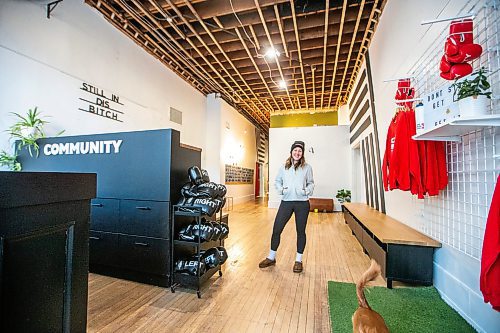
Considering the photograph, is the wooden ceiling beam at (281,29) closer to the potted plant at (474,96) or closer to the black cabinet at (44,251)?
the potted plant at (474,96)

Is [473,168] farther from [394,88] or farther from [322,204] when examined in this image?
[322,204]

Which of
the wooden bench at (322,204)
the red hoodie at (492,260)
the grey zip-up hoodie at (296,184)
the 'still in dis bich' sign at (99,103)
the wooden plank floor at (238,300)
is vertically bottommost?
the wooden plank floor at (238,300)

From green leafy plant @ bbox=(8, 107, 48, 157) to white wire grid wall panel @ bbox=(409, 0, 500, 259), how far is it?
4543 millimetres

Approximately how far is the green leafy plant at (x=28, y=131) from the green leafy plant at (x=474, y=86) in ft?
14.2

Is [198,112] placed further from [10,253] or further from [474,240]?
[10,253]

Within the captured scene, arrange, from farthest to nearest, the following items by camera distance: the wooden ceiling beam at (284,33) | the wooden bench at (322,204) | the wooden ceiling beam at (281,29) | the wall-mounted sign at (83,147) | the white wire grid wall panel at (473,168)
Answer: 1. the wooden bench at (322,204)
2. the wooden ceiling beam at (284,33)
3. the wooden ceiling beam at (281,29)
4. the wall-mounted sign at (83,147)
5. the white wire grid wall panel at (473,168)

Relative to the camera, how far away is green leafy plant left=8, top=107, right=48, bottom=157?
3.19 metres

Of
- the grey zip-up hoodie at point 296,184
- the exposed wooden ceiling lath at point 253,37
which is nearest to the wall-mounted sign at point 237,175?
the exposed wooden ceiling lath at point 253,37

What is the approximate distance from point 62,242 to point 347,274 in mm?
2964

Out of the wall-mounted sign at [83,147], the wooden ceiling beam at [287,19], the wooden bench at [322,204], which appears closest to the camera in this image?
the wall-mounted sign at [83,147]

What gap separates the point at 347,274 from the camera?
2898 millimetres

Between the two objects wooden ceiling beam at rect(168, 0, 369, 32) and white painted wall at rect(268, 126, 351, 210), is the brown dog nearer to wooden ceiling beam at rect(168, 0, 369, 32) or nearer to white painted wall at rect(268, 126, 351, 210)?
wooden ceiling beam at rect(168, 0, 369, 32)

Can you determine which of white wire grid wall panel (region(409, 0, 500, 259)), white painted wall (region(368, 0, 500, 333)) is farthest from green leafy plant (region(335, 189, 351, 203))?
white wire grid wall panel (region(409, 0, 500, 259))

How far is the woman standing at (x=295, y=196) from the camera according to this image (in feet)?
10.3
